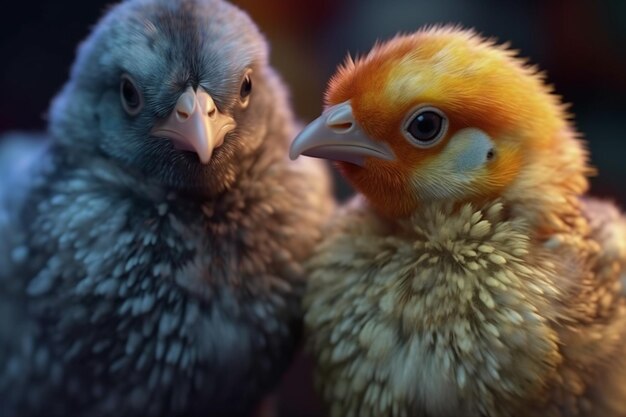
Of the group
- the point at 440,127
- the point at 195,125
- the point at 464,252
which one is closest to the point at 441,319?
the point at 464,252

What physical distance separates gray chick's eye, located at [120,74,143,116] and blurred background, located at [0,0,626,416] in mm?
313

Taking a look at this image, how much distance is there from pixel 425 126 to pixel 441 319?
231mm

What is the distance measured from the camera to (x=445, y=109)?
2.82ft

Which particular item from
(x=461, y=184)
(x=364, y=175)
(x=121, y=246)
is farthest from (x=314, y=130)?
(x=121, y=246)

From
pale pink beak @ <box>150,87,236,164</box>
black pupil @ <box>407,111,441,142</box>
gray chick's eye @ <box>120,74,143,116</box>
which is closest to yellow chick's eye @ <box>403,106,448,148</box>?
black pupil @ <box>407,111,441,142</box>

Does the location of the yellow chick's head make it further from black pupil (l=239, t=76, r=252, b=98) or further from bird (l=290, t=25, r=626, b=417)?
black pupil (l=239, t=76, r=252, b=98)

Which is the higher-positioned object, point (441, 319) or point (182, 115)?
point (182, 115)

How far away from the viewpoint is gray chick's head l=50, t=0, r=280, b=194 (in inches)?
36.0

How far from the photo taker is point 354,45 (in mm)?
1248

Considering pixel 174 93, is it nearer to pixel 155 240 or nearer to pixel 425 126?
pixel 155 240

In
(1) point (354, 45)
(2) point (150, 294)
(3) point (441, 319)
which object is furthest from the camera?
(1) point (354, 45)

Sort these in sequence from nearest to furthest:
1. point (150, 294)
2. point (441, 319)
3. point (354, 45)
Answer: point (441, 319), point (150, 294), point (354, 45)

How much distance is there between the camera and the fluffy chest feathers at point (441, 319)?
831 millimetres

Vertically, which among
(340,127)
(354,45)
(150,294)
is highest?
(354,45)
